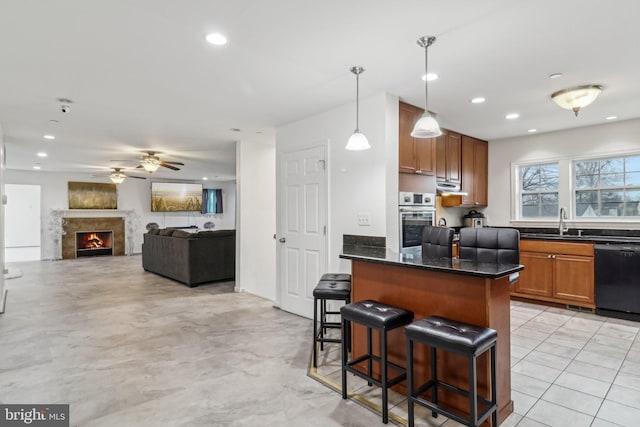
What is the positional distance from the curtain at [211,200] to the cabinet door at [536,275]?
10408 mm

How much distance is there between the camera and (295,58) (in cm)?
258

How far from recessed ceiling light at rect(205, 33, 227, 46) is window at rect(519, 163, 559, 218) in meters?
5.04

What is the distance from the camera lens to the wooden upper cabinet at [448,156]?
455 cm

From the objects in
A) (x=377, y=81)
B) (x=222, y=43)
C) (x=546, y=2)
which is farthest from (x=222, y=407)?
(x=546, y=2)

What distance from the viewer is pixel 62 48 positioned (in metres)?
2.43

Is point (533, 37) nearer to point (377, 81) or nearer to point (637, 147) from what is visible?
point (377, 81)

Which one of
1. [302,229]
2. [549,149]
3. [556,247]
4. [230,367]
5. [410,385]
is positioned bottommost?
[230,367]

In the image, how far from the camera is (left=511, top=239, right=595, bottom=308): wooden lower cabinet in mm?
4293

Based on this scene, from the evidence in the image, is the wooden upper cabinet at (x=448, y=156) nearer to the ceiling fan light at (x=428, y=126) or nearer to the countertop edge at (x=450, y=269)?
the ceiling fan light at (x=428, y=126)

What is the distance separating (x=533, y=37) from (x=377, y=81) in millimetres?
1184

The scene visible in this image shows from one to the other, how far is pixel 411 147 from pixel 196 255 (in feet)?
13.8

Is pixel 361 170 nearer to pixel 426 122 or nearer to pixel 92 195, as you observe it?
pixel 426 122

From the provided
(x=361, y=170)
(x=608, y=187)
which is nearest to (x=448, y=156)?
(x=361, y=170)

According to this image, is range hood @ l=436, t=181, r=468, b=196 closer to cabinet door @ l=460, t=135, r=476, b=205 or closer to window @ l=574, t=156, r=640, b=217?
cabinet door @ l=460, t=135, r=476, b=205
